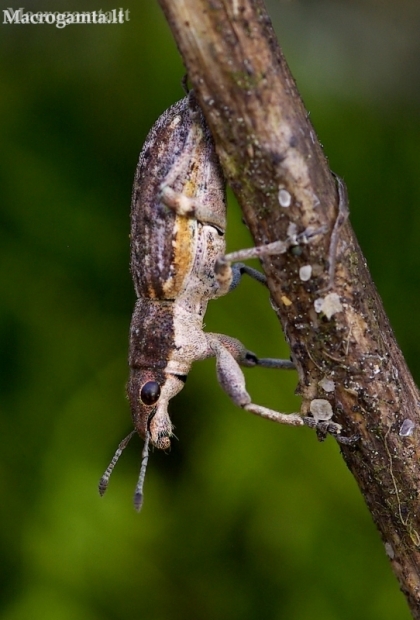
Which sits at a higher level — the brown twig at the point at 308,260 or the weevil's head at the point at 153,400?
the brown twig at the point at 308,260

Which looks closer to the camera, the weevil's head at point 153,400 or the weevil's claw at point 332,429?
the weevil's claw at point 332,429

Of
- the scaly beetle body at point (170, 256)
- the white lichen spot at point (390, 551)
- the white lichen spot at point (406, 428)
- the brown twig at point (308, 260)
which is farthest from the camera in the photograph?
the scaly beetle body at point (170, 256)

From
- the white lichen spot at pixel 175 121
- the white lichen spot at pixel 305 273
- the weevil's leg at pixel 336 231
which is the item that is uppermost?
the white lichen spot at pixel 175 121

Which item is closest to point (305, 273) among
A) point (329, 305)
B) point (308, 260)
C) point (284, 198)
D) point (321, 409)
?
point (308, 260)

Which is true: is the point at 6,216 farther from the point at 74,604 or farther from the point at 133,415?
the point at 74,604

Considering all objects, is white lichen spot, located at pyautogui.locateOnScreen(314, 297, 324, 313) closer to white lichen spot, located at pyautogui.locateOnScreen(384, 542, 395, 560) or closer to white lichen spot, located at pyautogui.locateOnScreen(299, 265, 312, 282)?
white lichen spot, located at pyautogui.locateOnScreen(299, 265, 312, 282)

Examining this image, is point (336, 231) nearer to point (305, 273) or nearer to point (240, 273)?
point (305, 273)

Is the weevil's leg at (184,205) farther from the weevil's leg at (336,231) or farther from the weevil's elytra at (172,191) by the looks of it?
the weevil's leg at (336,231)

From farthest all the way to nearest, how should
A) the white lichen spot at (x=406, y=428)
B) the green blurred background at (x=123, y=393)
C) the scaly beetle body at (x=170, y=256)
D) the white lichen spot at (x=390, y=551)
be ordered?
the green blurred background at (x=123, y=393) < the scaly beetle body at (x=170, y=256) < the white lichen spot at (x=390, y=551) < the white lichen spot at (x=406, y=428)

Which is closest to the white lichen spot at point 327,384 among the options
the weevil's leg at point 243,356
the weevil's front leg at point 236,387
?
the weevil's front leg at point 236,387
